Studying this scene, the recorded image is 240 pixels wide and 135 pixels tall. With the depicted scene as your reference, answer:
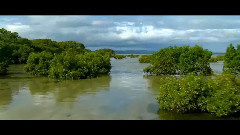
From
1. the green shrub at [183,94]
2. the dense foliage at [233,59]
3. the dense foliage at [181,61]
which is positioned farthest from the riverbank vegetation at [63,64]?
the green shrub at [183,94]

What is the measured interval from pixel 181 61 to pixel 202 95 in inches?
452

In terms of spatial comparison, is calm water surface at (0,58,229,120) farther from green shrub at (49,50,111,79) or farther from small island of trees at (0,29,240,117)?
green shrub at (49,50,111,79)

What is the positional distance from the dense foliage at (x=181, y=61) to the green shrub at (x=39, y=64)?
25.1 feet

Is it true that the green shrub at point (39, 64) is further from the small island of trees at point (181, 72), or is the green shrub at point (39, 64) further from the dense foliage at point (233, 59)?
the dense foliage at point (233, 59)

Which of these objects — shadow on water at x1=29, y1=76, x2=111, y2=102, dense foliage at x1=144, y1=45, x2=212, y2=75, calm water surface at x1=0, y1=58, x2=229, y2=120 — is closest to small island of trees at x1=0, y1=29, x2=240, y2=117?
dense foliage at x1=144, y1=45, x2=212, y2=75

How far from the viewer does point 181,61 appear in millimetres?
20016

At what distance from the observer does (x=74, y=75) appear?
58.7ft

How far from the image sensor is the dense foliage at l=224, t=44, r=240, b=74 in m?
17.8

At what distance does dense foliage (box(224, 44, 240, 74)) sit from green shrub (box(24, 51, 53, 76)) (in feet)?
41.3

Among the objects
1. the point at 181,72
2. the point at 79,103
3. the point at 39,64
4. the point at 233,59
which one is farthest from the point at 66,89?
the point at 233,59

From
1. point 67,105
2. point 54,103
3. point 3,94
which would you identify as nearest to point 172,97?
point 67,105

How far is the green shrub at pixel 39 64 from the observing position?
66.0ft
